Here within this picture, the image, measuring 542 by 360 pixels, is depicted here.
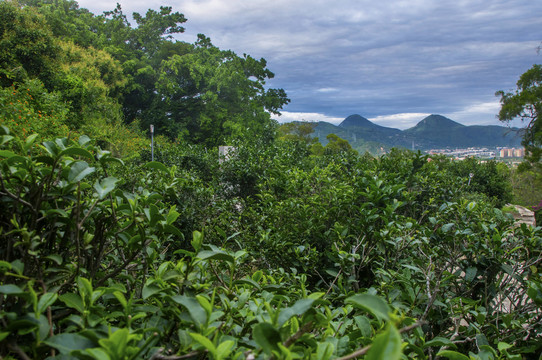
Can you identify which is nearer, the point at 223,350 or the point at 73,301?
the point at 223,350

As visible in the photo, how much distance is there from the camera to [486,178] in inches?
529

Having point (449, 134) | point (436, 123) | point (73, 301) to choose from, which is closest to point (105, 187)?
point (73, 301)

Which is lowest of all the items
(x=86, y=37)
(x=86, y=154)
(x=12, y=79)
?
(x=86, y=154)

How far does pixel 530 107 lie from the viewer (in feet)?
70.0

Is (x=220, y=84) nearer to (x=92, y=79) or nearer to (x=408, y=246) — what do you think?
(x=92, y=79)

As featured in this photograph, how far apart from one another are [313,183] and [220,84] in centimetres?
1923

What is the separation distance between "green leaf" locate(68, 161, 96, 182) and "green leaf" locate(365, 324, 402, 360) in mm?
Answer: 749

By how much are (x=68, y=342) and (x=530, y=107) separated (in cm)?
2713

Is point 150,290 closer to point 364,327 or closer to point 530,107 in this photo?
point 364,327

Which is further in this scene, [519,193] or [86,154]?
[519,193]

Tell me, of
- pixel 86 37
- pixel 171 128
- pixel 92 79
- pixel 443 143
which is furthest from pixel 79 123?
pixel 443 143

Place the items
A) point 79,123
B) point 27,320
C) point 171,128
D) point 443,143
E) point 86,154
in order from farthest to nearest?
point 443,143 < point 171,128 < point 79,123 < point 86,154 < point 27,320

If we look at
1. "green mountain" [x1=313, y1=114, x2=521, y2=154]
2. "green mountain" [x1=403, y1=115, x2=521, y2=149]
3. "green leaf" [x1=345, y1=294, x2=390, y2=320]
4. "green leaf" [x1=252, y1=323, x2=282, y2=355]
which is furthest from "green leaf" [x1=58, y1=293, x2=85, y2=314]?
"green mountain" [x1=403, y1=115, x2=521, y2=149]

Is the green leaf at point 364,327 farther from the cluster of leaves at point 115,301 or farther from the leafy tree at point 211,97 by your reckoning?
the leafy tree at point 211,97
